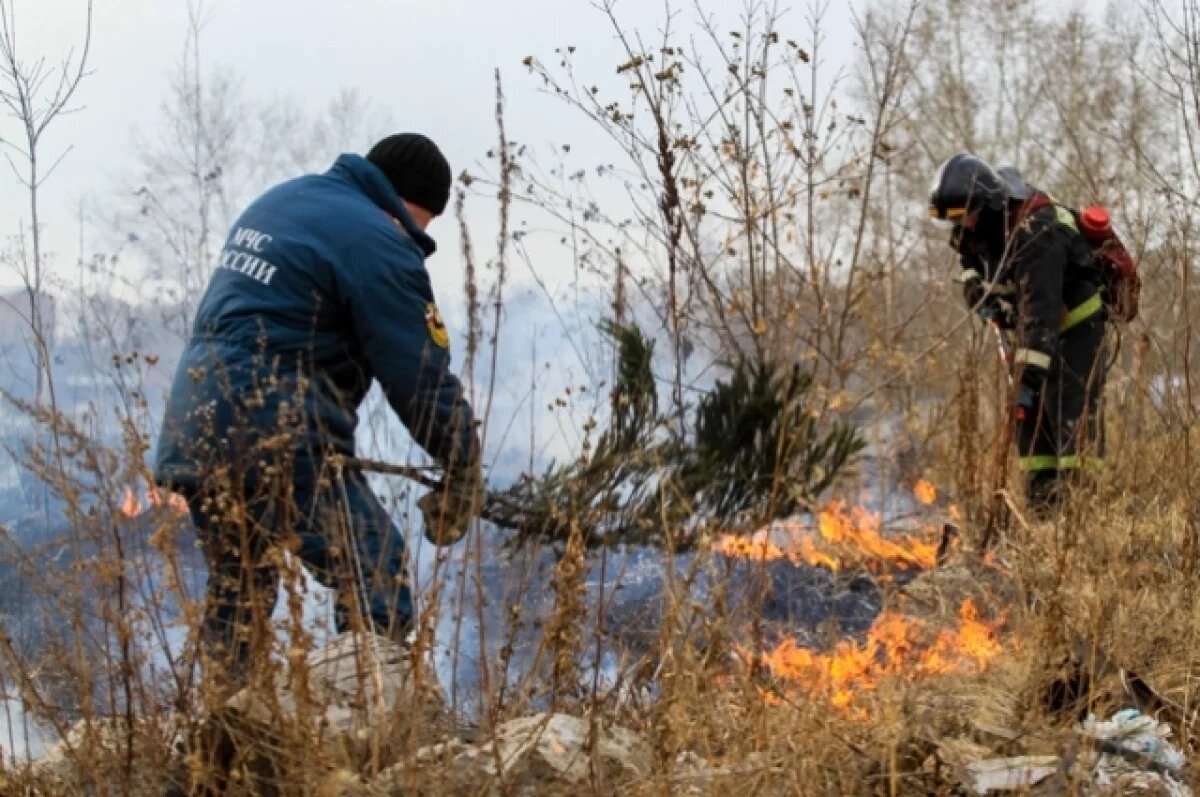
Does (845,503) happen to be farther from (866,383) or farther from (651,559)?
(651,559)

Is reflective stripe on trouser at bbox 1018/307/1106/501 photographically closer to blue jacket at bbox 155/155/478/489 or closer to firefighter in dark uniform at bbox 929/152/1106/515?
firefighter in dark uniform at bbox 929/152/1106/515

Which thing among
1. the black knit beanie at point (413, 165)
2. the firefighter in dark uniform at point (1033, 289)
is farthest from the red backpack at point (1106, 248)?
the black knit beanie at point (413, 165)

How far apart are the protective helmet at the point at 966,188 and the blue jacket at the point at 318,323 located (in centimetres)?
287

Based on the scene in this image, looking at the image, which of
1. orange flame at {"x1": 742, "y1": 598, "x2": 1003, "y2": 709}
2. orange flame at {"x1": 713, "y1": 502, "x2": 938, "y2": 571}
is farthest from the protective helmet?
orange flame at {"x1": 742, "y1": 598, "x2": 1003, "y2": 709}

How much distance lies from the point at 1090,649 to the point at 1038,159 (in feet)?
53.0

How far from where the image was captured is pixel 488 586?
10.4 feet

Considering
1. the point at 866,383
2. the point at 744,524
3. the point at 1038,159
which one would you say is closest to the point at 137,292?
the point at 866,383

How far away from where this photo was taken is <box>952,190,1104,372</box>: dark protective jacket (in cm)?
559

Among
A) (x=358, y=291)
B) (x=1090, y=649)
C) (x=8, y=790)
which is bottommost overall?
(x=8, y=790)

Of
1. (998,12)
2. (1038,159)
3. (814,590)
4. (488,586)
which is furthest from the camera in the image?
(998,12)

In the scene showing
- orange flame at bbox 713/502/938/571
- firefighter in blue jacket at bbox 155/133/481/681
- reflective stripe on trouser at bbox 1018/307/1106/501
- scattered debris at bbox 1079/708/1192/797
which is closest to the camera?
scattered debris at bbox 1079/708/1192/797

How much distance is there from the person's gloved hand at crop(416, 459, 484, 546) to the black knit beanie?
1200 mm

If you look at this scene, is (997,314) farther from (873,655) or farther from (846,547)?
(873,655)

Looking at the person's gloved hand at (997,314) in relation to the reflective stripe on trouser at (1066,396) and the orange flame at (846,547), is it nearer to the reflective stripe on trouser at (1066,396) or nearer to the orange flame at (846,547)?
the reflective stripe on trouser at (1066,396)
